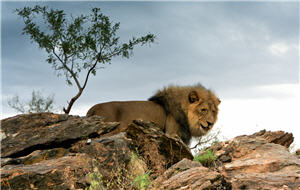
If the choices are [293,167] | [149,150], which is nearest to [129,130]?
[149,150]

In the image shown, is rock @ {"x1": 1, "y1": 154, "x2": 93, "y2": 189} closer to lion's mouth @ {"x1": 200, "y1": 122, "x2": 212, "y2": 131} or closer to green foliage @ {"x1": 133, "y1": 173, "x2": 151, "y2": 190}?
green foliage @ {"x1": 133, "y1": 173, "x2": 151, "y2": 190}

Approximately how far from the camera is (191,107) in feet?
39.8

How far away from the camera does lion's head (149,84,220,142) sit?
1215cm

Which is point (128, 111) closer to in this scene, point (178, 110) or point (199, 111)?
point (178, 110)

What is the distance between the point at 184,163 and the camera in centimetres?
816

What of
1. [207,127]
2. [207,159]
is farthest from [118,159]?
[207,127]

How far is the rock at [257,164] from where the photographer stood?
25.0 ft

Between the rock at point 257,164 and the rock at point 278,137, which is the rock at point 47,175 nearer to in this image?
the rock at point 257,164

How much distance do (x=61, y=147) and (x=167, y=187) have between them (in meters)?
3.25

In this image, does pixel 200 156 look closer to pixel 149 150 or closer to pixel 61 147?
pixel 149 150

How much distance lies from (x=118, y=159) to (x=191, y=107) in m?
4.23

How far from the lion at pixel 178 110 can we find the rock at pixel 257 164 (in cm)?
170

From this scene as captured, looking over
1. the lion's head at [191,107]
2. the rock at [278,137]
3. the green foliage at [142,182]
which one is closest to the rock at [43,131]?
the green foliage at [142,182]

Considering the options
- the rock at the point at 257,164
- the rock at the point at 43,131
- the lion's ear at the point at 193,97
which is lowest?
the rock at the point at 257,164
